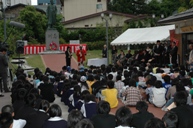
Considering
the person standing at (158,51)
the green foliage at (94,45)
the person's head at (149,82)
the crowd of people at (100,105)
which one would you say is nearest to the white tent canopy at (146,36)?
the person standing at (158,51)

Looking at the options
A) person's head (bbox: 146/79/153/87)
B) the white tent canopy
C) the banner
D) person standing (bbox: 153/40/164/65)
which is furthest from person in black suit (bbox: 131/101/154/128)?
the banner

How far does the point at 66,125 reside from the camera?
5891 mm

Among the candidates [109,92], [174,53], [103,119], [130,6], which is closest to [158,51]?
[174,53]

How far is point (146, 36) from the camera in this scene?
23344 mm

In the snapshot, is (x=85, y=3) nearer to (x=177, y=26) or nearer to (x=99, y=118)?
(x=177, y=26)

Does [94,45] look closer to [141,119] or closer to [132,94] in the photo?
[132,94]

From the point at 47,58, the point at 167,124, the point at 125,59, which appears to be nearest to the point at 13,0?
the point at 47,58

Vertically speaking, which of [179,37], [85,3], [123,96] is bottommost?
[123,96]

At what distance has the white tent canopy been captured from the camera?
72.9ft

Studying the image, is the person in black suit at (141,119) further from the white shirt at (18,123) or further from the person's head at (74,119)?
the white shirt at (18,123)

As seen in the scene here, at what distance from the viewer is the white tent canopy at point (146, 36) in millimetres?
22231

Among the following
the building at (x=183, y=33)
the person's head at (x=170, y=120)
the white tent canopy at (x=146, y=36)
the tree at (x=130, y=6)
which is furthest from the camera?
the tree at (x=130, y=6)

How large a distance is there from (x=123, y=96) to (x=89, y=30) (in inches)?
1487

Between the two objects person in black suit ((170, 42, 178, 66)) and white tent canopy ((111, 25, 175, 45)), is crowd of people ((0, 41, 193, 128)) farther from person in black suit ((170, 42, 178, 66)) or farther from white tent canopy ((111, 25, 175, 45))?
white tent canopy ((111, 25, 175, 45))
